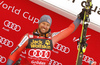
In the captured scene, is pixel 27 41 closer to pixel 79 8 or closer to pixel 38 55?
pixel 38 55

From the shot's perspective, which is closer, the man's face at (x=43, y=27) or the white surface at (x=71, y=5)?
the man's face at (x=43, y=27)

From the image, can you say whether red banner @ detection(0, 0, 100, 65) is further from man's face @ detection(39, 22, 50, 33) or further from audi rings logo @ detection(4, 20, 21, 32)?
man's face @ detection(39, 22, 50, 33)

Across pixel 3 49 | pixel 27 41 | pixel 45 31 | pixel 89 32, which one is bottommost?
pixel 3 49

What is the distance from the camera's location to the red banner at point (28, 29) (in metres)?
2.49

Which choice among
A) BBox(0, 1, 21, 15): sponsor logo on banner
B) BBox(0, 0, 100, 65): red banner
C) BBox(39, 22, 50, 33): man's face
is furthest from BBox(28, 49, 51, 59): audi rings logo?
BBox(0, 1, 21, 15): sponsor logo on banner

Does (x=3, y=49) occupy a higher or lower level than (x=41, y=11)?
lower

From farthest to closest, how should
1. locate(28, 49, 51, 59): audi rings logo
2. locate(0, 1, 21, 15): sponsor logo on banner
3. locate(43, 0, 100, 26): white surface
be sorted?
locate(0, 1, 21, 15): sponsor logo on banner
locate(43, 0, 100, 26): white surface
locate(28, 49, 51, 59): audi rings logo

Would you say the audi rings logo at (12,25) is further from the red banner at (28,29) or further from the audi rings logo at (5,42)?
the audi rings logo at (5,42)

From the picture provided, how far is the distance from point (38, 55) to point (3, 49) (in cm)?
88

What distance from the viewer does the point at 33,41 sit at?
1879 millimetres

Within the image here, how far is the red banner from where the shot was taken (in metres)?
2.49

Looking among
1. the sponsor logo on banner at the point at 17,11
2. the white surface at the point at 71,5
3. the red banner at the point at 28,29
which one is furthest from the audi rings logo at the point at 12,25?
the white surface at the point at 71,5

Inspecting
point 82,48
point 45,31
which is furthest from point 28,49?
point 82,48

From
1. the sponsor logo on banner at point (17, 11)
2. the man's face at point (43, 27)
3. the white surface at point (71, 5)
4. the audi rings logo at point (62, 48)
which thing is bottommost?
the audi rings logo at point (62, 48)
